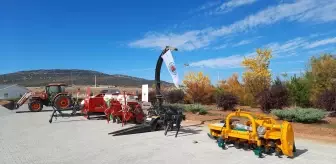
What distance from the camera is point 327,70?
70.0 ft

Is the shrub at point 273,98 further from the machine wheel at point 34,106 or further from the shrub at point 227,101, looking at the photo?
the machine wheel at point 34,106

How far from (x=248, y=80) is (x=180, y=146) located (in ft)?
58.4

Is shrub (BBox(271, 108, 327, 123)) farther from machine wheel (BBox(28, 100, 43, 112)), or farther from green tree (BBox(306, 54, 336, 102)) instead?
machine wheel (BBox(28, 100, 43, 112))

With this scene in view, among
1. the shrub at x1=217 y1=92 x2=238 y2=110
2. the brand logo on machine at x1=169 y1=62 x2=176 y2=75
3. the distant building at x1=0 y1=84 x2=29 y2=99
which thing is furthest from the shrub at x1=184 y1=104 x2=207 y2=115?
the distant building at x1=0 y1=84 x2=29 y2=99

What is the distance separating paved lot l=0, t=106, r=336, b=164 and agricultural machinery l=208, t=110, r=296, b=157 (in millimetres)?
227

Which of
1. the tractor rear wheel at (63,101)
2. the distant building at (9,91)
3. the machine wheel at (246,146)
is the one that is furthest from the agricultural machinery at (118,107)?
the distant building at (9,91)

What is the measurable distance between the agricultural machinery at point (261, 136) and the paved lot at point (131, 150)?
0.75 ft

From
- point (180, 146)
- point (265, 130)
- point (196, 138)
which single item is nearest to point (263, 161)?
point (265, 130)

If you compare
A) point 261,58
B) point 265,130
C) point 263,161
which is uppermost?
point 261,58

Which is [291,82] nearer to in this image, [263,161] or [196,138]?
[196,138]

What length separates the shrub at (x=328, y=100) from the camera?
1505 centimetres

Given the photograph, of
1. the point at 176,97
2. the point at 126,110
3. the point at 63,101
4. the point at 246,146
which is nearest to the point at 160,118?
the point at 126,110

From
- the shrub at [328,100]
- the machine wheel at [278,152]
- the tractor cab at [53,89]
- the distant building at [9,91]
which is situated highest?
the distant building at [9,91]

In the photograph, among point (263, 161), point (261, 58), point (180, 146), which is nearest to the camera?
point (263, 161)
